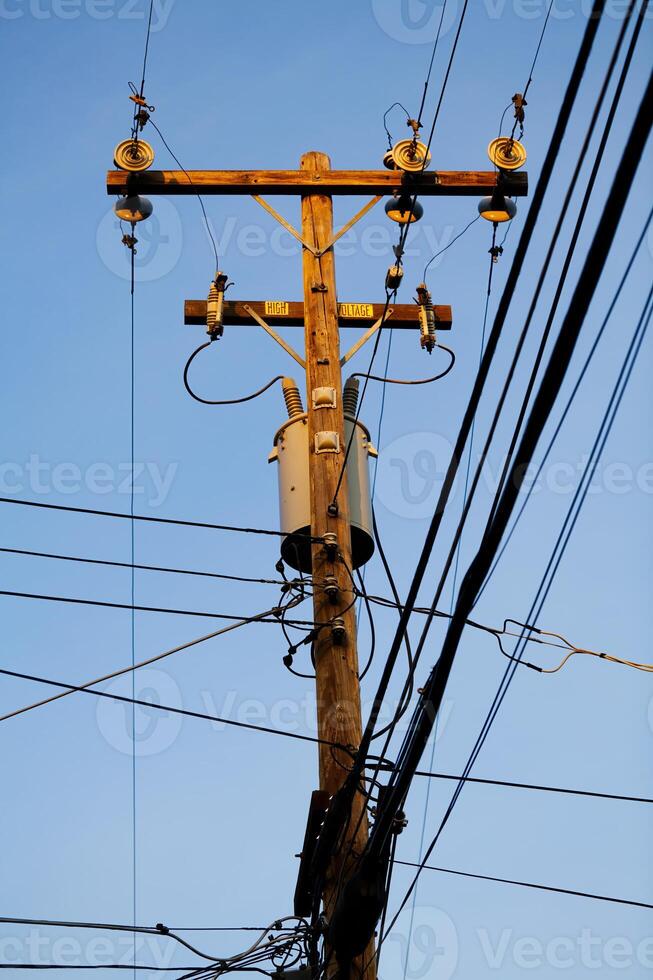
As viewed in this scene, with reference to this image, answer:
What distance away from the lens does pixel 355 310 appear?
8258 millimetres

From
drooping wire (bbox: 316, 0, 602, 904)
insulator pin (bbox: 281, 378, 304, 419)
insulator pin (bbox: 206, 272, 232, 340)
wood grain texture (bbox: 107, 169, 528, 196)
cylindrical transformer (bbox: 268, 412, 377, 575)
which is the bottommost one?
drooping wire (bbox: 316, 0, 602, 904)

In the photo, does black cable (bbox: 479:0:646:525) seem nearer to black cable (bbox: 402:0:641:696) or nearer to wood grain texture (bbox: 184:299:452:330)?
black cable (bbox: 402:0:641:696)

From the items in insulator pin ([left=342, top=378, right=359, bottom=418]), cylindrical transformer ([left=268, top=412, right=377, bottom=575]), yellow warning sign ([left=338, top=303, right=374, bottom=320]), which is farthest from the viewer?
yellow warning sign ([left=338, top=303, right=374, bottom=320])

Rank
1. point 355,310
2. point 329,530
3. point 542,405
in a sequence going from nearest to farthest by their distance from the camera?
point 542,405 < point 329,530 < point 355,310

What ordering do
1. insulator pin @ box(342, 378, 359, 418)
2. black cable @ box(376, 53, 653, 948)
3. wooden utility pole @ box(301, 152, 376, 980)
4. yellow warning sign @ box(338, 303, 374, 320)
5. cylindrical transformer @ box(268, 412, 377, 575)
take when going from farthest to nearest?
yellow warning sign @ box(338, 303, 374, 320)
insulator pin @ box(342, 378, 359, 418)
cylindrical transformer @ box(268, 412, 377, 575)
wooden utility pole @ box(301, 152, 376, 980)
black cable @ box(376, 53, 653, 948)

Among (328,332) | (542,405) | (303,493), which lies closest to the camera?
(542,405)

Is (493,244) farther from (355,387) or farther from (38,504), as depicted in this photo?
(38,504)

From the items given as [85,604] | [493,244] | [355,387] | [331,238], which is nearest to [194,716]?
[85,604]

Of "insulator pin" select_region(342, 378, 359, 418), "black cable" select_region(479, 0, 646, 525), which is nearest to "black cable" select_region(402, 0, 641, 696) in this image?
"black cable" select_region(479, 0, 646, 525)

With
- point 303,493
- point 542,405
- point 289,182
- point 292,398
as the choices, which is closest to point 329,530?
point 303,493

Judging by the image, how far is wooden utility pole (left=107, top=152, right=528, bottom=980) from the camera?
646cm

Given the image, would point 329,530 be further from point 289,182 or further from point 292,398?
point 289,182

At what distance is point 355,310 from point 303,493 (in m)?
1.50

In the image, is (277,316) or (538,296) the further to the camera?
(277,316)
